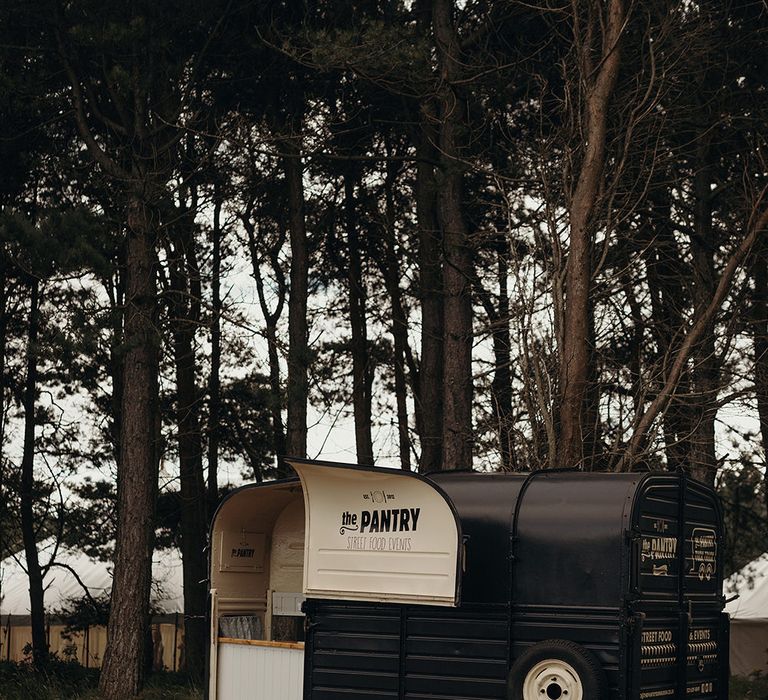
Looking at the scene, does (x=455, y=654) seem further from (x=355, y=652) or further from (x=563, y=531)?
(x=563, y=531)

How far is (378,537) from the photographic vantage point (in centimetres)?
1088

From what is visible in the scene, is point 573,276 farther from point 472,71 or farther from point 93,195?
point 93,195

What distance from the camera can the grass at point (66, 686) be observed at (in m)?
17.7

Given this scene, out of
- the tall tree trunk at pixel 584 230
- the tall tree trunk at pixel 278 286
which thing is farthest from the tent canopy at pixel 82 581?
the tall tree trunk at pixel 584 230

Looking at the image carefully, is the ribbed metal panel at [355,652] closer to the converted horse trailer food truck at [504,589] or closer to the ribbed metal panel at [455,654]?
the converted horse trailer food truck at [504,589]

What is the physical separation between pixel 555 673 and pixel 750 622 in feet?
56.6

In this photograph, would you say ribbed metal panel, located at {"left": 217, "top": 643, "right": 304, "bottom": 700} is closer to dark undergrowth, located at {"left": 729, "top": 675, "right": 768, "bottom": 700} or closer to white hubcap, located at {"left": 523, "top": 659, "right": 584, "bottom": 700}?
white hubcap, located at {"left": 523, "top": 659, "right": 584, "bottom": 700}

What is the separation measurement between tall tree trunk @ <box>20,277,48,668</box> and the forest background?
0.08 meters

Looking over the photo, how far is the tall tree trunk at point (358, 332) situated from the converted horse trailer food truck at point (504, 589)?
13543 millimetres

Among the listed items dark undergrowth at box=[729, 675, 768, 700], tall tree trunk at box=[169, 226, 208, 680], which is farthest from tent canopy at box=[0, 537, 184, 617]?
dark undergrowth at box=[729, 675, 768, 700]

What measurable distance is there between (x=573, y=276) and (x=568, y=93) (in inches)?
104

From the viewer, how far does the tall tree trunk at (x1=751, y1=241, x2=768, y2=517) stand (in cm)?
1852

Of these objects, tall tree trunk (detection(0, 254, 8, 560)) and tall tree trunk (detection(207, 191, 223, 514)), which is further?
tall tree trunk (detection(207, 191, 223, 514))

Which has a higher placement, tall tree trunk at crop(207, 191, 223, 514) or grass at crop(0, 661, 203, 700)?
tall tree trunk at crop(207, 191, 223, 514)
